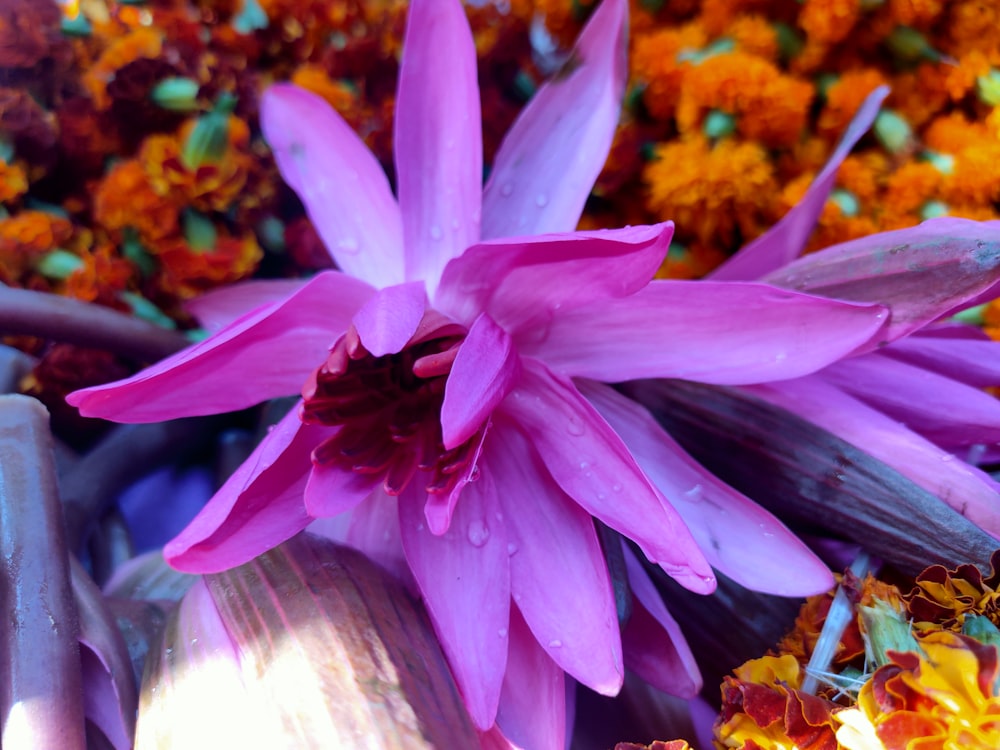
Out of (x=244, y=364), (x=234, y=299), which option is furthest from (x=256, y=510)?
(x=234, y=299)

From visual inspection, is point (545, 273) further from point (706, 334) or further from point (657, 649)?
point (657, 649)

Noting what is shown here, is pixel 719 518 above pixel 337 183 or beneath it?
beneath

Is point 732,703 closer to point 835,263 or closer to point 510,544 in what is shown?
point 510,544

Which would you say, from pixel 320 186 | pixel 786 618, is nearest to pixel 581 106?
pixel 320 186

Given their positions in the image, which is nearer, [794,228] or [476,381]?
[476,381]

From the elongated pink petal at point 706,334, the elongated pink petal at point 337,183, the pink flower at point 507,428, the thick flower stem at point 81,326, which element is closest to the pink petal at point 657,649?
the pink flower at point 507,428

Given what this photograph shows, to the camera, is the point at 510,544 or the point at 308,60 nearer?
the point at 510,544

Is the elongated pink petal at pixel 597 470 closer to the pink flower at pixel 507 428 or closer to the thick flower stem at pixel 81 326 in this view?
the pink flower at pixel 507 428
